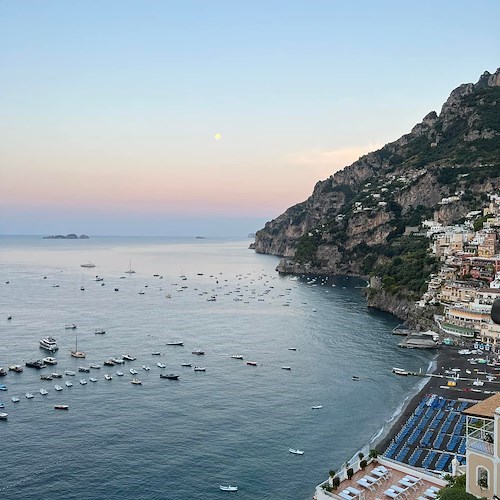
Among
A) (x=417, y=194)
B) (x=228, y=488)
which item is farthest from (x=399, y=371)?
(x=417, y=194)

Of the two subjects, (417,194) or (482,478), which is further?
(417,194)

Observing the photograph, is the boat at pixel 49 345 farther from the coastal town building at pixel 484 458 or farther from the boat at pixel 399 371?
the coastal town building at pixel 484 458

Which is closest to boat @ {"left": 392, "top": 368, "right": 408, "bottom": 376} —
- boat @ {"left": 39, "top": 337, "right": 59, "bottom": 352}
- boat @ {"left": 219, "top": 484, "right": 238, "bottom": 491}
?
boat @ {"left": 219, "top": 484, "right": 238, "bottom": 491}

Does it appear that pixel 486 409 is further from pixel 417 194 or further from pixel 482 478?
pixel 417 194

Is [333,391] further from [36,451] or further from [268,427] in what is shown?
[36,451]

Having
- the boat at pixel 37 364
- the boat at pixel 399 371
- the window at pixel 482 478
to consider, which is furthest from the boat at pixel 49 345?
the window at pixel 482 478

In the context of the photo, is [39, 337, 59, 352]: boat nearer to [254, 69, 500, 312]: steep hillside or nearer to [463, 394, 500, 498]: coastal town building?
[463, 394, 500, 498]: coastal town building

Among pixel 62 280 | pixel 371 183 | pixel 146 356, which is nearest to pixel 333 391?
pixel 146 356
